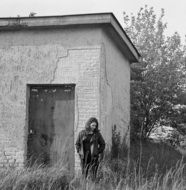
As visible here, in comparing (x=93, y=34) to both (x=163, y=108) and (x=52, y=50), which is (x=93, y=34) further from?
(x=163, y=108)

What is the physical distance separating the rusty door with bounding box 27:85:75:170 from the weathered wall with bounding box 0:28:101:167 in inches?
6.8

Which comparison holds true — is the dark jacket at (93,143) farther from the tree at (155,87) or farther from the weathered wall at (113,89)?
the tree at (155,87)

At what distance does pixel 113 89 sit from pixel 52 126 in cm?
212

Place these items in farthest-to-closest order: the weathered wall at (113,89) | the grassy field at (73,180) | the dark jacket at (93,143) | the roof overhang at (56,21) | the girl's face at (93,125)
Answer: the weathered wall at (113,89), the roof overhang at (56,21), the dark jacket at (93,143), the girl's face at (93,125), the grassy field at (73,180)

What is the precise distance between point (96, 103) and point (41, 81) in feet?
4.46

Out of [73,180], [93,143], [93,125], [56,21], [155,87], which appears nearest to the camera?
[73,180]

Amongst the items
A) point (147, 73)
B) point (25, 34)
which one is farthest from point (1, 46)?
point (147, 73)

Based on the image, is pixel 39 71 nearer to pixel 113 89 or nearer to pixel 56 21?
pixel 56 21

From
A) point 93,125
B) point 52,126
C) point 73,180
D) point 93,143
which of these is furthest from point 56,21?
point 73,180

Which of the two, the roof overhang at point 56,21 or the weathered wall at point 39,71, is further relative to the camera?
the weathered wall at point 39,71

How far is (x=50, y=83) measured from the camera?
9.26m

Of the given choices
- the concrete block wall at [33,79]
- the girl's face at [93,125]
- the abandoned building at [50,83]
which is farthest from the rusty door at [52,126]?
the girl's face at [93,125]

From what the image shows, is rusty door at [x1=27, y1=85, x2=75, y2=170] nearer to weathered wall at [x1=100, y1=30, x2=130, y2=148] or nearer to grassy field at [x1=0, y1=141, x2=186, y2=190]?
weathered wall at [x1=100, y1=30, x2=130, y2=148]

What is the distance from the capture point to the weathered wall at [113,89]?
31.1ft
